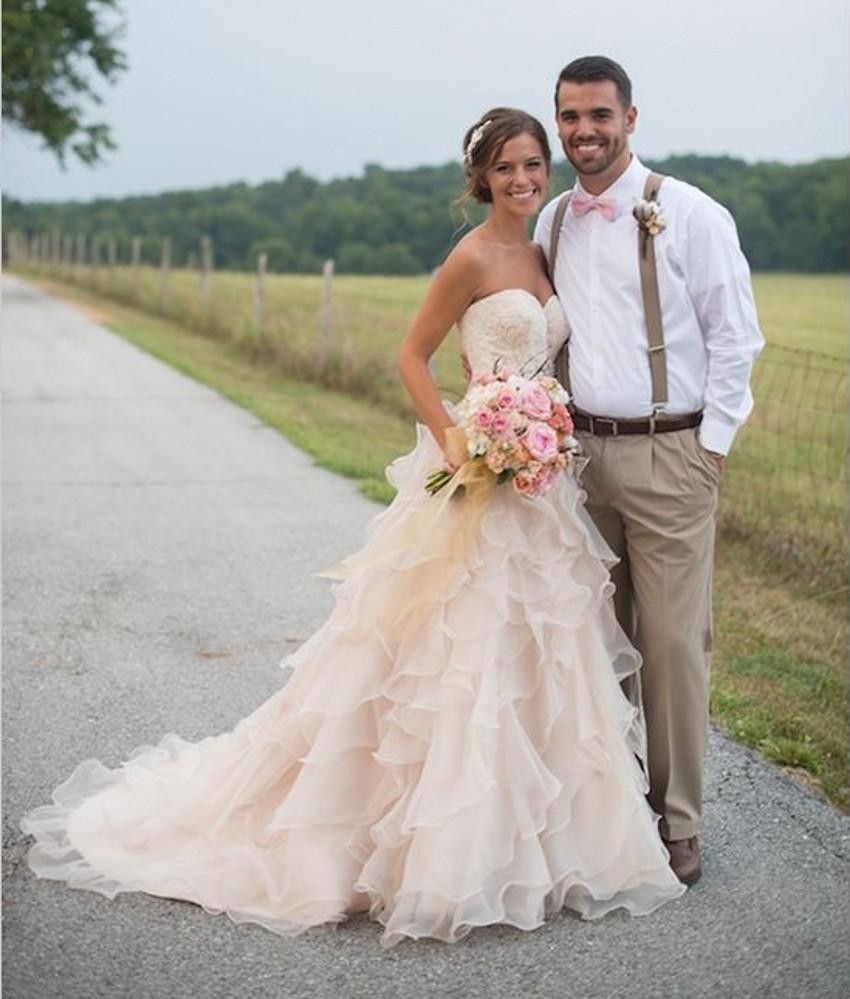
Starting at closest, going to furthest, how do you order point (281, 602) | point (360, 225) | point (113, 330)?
point (281, 602) → point (113, 330) → point (360, 225)

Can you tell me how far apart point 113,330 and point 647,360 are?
24927mm

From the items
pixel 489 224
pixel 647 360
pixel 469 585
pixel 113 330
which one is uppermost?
pixel 489 224

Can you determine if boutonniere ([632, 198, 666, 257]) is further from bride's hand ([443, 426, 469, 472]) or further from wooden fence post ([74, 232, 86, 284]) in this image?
wooden fence post ([74, 232, 86, 284])

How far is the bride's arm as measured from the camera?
14.8 feet

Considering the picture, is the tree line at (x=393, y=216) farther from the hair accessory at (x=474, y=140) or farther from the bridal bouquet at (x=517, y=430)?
the bridal bouquet at (x=517, y=430)

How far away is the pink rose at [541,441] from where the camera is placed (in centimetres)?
434

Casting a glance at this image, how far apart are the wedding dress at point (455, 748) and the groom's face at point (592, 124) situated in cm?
46

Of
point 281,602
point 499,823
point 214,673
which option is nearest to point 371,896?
point 499,823

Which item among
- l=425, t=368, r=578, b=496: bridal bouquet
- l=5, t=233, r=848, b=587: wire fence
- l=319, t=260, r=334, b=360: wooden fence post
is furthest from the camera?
l=319, t=260, r=334, b=360: wooden fence post

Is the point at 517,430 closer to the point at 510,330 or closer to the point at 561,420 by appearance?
the point at 561,420

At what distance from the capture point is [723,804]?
5324mm

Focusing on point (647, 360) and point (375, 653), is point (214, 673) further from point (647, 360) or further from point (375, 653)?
point (647, 360)

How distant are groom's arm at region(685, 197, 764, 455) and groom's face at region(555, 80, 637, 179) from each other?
1.02 ft

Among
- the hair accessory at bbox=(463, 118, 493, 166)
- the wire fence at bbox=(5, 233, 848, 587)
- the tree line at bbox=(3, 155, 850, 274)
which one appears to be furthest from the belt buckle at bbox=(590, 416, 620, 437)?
the hair accessory at bbox=(463, 118, 493, 166)
